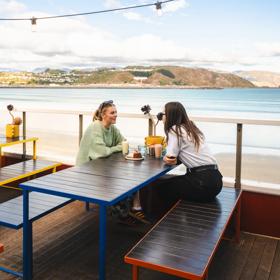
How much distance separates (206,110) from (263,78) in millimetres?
17690

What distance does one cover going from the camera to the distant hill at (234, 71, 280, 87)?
1901 inches

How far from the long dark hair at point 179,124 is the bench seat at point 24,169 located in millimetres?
1821

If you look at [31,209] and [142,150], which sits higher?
[142,150]

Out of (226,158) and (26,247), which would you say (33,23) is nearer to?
(226,158)

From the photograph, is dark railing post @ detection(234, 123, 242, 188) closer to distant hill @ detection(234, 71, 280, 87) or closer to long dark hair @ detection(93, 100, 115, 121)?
long dark hair @ detection(93, 100, 115, 121)

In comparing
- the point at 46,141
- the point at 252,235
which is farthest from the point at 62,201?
the point at 46,141

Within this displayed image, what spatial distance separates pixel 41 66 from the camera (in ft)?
186

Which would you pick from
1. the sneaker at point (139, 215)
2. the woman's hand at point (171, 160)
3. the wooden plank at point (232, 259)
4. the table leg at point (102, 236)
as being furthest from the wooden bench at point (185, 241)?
the sneaker at point (139, 215)

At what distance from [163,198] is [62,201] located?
0.92 meters

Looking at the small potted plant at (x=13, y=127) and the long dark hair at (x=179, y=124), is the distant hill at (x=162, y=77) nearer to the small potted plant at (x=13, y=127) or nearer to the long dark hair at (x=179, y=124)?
the small potted plant at (x=13, y=127)

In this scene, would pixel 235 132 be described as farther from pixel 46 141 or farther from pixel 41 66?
pixel 41 66

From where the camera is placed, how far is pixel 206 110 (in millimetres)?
34312

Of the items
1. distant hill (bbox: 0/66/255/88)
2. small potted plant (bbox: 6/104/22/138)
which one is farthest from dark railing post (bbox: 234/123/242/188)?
distant hill (bbox: 0/66/255/88)

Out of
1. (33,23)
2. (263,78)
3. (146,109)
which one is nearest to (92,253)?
(146,109)
